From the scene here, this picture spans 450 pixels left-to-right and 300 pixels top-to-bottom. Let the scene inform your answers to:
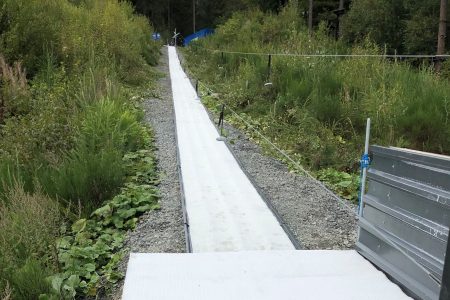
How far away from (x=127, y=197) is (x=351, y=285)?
7.73 feet

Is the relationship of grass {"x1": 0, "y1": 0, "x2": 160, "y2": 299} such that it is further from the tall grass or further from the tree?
the tree

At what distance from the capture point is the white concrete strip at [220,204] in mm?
3559

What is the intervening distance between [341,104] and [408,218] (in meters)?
4.91

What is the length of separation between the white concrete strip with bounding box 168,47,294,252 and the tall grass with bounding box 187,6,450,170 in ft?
3.89

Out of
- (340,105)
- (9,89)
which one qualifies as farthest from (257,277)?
(9,89)

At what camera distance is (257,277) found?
2.80 m

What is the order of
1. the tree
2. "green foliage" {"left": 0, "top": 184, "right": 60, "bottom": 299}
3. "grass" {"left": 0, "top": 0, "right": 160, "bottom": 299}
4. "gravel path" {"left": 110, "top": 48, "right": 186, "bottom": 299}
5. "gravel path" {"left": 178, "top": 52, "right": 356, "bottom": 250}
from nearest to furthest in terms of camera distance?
"green foliage" {"left": 0, "top": 184, "right": 60, "bottom": 299} < "grass" {"left": 0, "top": 0, "right": 160, "bottom": 299} < "gravel path" {"left": 110, "top": 48, "right": 186, "bottom": 299} < "gravel path" {"left": 178, "top": 52, "right": 356, "bottom": 250} < the tree

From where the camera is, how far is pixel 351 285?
8.84 feet

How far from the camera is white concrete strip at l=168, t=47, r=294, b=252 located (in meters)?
3.56

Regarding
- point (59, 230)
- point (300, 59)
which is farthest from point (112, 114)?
point (300, 59)

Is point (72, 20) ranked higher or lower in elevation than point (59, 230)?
higher

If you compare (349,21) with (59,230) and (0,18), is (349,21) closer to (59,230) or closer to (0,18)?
(0,18)

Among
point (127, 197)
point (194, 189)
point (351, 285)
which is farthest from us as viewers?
point (194, 189)

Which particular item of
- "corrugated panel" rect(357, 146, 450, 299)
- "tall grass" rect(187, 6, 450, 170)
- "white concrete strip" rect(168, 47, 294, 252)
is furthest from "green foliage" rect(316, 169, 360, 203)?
"corrugated panel" rect(357, 146, 450, 299)
